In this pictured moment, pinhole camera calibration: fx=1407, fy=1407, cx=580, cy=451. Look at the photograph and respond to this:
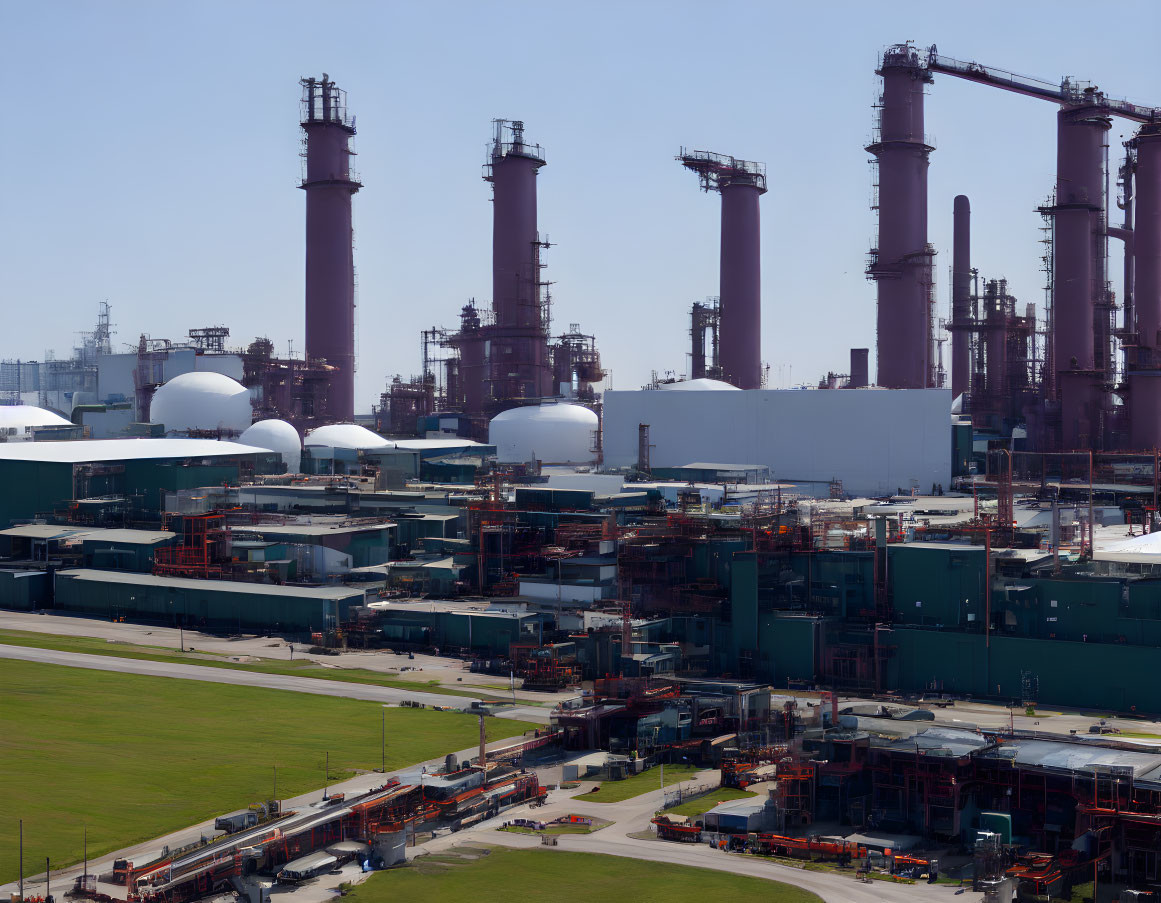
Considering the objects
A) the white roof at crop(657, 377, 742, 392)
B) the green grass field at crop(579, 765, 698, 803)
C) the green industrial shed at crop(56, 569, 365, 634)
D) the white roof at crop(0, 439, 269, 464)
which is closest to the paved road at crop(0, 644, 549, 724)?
the green grass field at crop(579, 765, 698, 803)

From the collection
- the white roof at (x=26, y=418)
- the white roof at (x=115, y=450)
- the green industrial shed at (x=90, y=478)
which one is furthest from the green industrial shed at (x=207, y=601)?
the white roof at (x=26, y=418)

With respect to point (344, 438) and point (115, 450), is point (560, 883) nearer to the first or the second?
point (115, 450)

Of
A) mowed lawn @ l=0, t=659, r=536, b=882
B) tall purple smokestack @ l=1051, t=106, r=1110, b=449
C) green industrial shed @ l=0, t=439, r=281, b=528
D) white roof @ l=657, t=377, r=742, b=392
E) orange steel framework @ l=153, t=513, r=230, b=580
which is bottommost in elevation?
mowed lawn @ l=0, t=659, r=536, b=882

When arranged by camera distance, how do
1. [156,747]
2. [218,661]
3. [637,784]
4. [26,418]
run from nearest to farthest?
[637,784] < [156,747] < [218,661] < [26,418]

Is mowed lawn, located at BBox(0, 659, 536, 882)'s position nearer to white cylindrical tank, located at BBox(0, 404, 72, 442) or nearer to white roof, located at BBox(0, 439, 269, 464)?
white roof, located at BBox(0, 439, 269, 464)

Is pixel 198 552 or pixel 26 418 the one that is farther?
pixel 26 418

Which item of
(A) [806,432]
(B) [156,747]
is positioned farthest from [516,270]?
(B) [156,747]

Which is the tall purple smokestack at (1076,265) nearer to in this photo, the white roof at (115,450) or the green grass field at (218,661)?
the white roof at (115,450)
